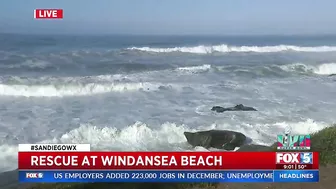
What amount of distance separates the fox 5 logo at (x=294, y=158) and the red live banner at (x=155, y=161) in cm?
8

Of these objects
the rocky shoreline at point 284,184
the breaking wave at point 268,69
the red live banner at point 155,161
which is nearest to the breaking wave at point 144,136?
the rocky shoreline at point 284,184

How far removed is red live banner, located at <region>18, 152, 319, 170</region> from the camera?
6.56 meters

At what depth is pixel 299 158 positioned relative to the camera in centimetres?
676

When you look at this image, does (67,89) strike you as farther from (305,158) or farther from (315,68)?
(315,68)

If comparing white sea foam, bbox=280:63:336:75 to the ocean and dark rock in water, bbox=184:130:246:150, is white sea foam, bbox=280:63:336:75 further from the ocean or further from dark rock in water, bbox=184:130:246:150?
dark rock in water, bbox=184:130:246:150

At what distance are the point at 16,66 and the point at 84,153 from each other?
32085mm

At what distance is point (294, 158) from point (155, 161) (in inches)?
98.1

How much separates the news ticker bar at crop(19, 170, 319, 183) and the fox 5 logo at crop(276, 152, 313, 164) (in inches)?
6.5

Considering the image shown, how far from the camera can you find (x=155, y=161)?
658 cm

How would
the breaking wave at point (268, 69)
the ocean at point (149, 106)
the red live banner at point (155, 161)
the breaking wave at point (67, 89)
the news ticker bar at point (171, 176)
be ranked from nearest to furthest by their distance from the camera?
the news ticker bar at point (171, 176)
the red live banner at point (155, 161)
the ocean at point (149, 106)
the breaking wave at point (67, 89)
the breaking wave at point (268, 69)

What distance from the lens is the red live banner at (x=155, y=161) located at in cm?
656

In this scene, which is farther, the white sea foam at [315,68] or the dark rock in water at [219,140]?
the white sea foam at [315,68]

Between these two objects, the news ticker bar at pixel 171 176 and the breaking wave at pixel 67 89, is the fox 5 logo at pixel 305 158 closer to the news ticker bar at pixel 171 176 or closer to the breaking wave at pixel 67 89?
the news ticker bar at pixel 171 176

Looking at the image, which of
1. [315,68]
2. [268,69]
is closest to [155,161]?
[268,69]
